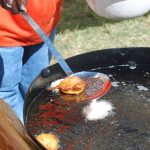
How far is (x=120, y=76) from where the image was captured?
1.74m

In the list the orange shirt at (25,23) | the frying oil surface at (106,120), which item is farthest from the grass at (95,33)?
the frying oil surface at (106,120)

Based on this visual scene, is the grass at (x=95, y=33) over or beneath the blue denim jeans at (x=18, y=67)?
beneath

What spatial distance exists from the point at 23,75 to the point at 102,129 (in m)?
0.73

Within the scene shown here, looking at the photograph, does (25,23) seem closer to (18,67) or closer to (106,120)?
(18,67)

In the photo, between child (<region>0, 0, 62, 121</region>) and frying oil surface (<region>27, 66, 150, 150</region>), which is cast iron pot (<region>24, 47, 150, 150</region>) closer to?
frying oil surface (<region>27, 66, 150, 150</region>)

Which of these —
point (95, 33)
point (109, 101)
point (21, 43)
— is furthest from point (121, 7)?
point (95, 33)

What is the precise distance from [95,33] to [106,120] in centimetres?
208

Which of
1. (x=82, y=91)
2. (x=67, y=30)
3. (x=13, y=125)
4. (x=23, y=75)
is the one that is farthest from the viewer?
(x=67, y=30)

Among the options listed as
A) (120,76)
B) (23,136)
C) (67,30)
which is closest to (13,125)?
(23,136)

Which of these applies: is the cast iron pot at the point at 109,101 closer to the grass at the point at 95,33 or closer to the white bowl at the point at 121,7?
the white bowl at the point at 121,7

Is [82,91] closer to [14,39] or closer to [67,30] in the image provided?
[14,39]

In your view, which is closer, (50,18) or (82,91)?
(82,91)

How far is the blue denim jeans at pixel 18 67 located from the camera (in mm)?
1833

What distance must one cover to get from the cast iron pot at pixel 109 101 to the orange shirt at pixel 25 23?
0.21 meters
